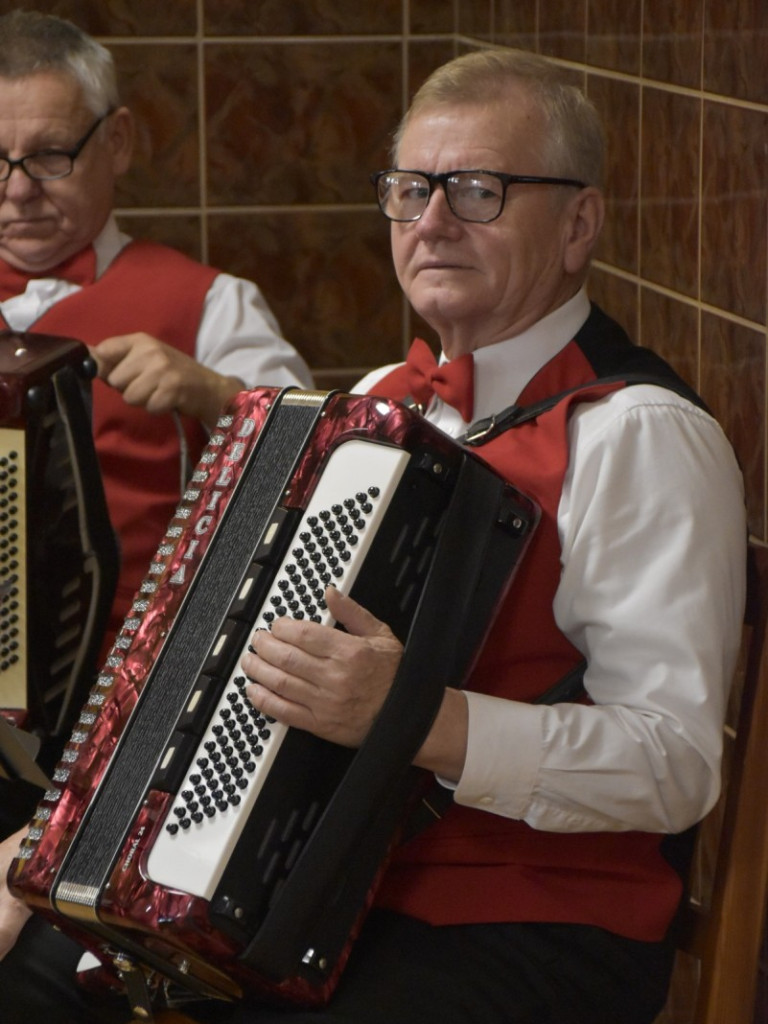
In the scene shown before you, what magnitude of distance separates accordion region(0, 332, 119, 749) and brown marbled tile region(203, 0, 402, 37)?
1.15 m

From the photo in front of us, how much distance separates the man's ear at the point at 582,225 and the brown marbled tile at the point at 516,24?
94cm

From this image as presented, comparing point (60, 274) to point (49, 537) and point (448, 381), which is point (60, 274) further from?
point (448, 381)

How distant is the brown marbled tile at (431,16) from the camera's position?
2.92m

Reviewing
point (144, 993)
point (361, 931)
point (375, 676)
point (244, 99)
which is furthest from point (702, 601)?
point (244, 99)

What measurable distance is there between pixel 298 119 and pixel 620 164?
914mm

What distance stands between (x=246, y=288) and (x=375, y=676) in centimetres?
113

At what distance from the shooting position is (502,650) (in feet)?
4.99

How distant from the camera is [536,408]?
1.57 m

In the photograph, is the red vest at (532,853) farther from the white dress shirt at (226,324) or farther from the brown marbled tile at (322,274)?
the brown marbled tile at (322,274)

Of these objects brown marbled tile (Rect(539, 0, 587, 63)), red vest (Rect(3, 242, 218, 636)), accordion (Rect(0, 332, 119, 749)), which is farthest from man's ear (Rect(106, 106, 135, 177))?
brown marbled tile (Rect(539, 0, 587, 63))

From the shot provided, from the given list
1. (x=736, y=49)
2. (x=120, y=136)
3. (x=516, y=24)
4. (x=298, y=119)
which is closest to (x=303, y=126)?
(x=298, y=119)

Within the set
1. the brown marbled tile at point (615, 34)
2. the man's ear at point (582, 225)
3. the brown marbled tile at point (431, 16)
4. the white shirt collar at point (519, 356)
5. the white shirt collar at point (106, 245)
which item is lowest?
the white shirt collar at point (106, 245)

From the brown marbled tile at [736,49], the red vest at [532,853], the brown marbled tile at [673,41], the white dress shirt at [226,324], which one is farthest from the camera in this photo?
the white dress shirt at [226,324]

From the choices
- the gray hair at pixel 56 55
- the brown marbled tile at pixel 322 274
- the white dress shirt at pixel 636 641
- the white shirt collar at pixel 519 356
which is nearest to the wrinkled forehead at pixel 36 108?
the gray hair at pixel 56 55
